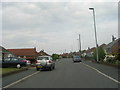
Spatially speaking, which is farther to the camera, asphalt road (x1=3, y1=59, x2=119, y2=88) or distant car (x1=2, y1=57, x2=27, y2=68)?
distant car (x1=2, y1=57, x2=27, y2=68)

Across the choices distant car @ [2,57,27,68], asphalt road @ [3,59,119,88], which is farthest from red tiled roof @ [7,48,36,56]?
asphalt road @ [3,59,119,88]

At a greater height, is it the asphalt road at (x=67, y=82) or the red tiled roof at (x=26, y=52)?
the red tiled roof at (x=26, y=52)

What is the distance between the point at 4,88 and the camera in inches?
406

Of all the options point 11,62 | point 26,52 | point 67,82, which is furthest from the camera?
point 26,52

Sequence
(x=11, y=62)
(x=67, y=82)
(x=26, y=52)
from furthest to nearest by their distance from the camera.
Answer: (x=26, y=52) → (x=11, y=62) → (x=67, y=82)

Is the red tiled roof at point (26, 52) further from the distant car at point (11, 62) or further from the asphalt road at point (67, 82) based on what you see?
the asphalt road at point (67, 82)

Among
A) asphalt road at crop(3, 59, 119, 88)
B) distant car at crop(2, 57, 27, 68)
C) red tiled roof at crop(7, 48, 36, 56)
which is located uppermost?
red tiled roof at crop(7, 48, 36, 56)

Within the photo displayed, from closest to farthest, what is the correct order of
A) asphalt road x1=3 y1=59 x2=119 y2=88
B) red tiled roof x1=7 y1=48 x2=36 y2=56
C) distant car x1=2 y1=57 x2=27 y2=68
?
1. asphalt road x1=3 y1=59 x2=119 y2=88
2. distant car x1=2 y1=57 x2=27 y2=68
3. red tiled roof x1=7 y1=48 x2=36 y2=56

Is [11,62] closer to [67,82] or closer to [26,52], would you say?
[67,82]

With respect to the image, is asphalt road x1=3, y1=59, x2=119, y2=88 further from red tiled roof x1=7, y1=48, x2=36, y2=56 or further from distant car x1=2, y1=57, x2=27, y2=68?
red tiled roof x1=7, y1=48, x2=36, y2=56

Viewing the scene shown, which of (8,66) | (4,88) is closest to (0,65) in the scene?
(8,66)

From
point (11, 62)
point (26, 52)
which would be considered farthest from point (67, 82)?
point (26, 52)

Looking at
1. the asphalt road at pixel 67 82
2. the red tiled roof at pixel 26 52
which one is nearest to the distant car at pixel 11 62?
the asphalt road at pixel 67 82

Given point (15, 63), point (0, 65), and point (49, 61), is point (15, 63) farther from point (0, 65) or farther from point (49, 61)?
point (49, 61)
